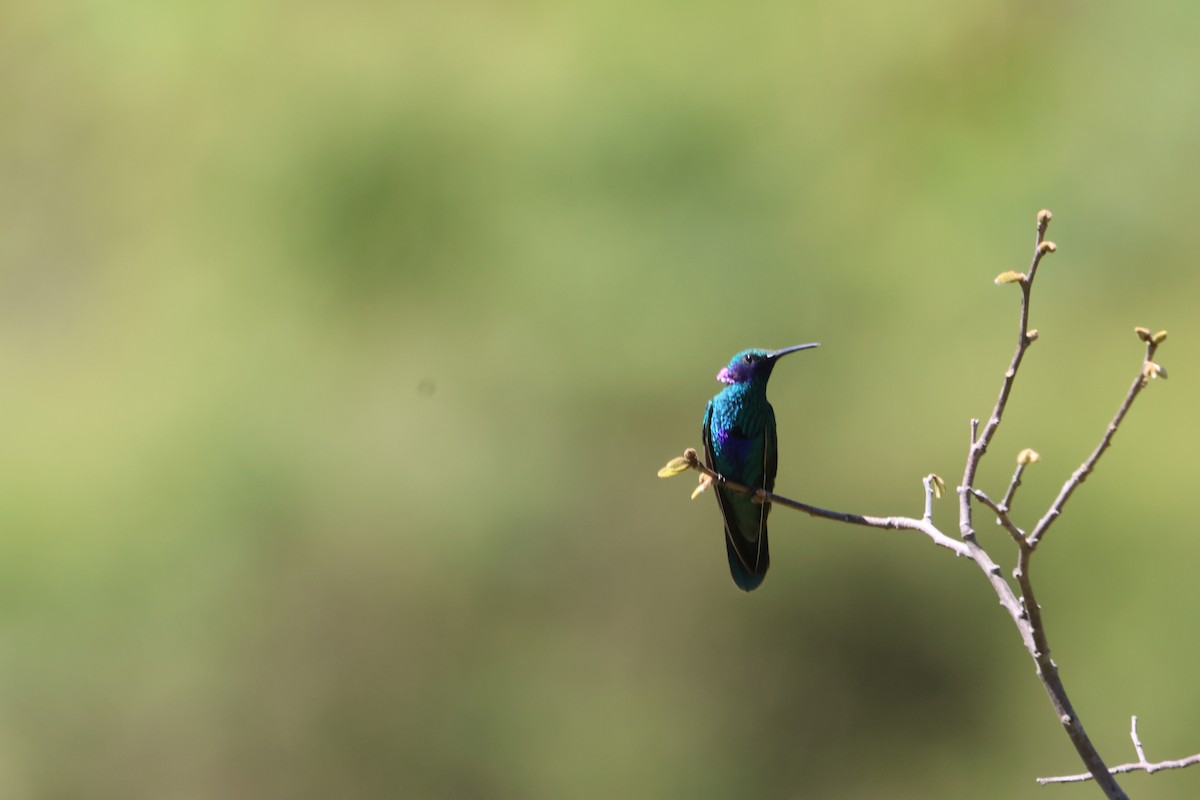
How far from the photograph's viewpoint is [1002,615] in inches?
250

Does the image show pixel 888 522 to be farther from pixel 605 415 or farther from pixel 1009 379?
pixel 605 415

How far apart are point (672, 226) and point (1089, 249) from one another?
2302 mm

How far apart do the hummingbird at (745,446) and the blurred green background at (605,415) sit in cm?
254

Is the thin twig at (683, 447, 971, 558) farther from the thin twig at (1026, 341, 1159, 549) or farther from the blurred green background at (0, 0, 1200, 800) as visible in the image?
the blurred green background at (0, 0, 1200, 800)

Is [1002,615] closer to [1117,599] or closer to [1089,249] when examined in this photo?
[1117,599]

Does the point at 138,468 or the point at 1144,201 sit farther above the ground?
the point at 1144,201

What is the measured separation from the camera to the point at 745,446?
3746 millimetres

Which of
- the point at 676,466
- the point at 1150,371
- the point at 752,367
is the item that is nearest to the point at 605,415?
the point at 752,367

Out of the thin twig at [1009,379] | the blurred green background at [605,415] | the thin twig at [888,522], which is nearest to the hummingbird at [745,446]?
the thin twig at [888,522]

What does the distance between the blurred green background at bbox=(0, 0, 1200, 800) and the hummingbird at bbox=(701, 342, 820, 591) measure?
99.8 inches

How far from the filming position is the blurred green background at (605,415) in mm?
6570

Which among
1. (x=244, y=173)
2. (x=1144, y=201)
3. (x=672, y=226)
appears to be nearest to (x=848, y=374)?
(x=672, y=226)

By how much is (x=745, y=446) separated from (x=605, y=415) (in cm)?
327

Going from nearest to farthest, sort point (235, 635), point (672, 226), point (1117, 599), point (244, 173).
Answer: point (1117, 599)
point (235, 635)
point (672, 226)
point (244, 173)
